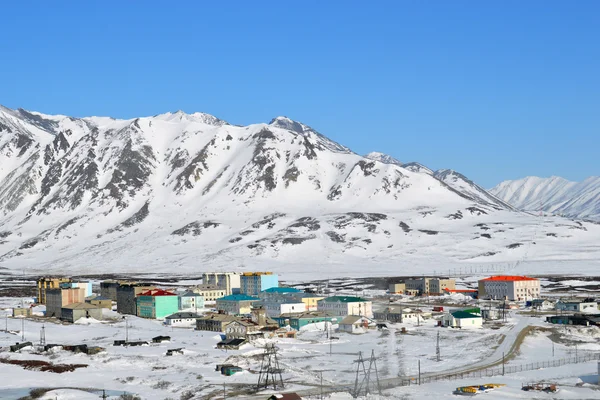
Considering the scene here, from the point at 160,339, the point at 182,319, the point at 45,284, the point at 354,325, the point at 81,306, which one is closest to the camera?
the point at 160,339

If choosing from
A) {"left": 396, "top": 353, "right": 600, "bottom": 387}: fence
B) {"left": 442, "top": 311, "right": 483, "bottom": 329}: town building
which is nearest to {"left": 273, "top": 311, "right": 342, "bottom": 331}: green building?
{"left": 442, "top": 311, "right": 483, "bottom": 329}: town building

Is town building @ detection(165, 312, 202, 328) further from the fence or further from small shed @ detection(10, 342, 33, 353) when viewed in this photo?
the fence

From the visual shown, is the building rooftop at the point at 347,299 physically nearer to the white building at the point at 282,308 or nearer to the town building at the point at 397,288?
the white building at the point at 282,308

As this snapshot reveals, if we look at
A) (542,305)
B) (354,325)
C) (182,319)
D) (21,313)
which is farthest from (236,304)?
(542,305)

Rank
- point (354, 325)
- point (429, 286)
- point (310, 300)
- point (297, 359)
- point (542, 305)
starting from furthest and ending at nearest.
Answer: point (429, 286) → point (310, 300) → point (542, 305) → point (354, 325) → point (297, 359)

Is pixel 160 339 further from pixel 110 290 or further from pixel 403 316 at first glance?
pixel 110 290

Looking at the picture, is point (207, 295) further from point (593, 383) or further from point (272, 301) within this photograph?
point (593, 383)
